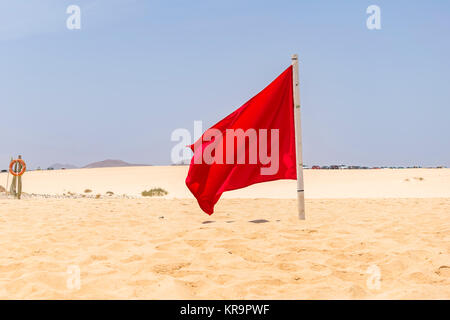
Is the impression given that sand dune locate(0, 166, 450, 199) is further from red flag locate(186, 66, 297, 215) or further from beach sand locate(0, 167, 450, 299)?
beach sand locate(0, 167, 450, 299)

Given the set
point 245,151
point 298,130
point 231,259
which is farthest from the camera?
point 298,130

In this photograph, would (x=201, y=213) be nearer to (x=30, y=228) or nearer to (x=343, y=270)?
(x=30, y=228)

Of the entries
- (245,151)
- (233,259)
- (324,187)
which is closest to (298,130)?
(245,151)

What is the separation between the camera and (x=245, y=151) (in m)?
7.73

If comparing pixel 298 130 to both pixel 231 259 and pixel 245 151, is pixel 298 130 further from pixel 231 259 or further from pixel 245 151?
pixel 231 259

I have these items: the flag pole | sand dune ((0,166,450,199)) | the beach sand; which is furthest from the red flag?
sand dune ((0,166,450,199))

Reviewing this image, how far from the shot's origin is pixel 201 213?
10.6m

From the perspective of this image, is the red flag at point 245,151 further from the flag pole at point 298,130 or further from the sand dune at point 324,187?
the sand dune at point 324,187

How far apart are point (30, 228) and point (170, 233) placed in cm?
277

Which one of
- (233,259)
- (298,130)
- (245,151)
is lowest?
(233,259)

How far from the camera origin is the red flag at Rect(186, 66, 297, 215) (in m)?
7.67

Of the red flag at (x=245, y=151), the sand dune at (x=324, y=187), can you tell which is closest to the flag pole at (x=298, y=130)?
the red flag at (x=245, y=151)

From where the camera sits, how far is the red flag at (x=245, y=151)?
302 inches
